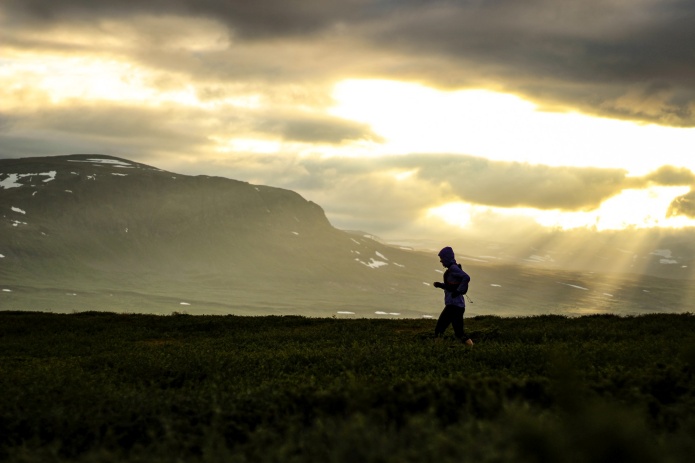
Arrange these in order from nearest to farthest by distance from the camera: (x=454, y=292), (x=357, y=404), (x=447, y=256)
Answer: (x=357, y=404), (x=454, y=292), (x=447, y=256)

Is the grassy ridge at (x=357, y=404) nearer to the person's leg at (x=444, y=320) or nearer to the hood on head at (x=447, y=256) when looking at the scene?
the person's leg at (x=444, y=320)

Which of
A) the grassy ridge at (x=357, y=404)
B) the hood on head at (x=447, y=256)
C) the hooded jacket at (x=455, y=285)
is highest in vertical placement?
the hood on head at (x=447, y=256)

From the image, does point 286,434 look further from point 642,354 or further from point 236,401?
point 642,354

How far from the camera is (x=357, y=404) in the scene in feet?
38.2

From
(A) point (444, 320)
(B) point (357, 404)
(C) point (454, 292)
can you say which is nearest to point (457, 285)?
(C) point (454, 292)

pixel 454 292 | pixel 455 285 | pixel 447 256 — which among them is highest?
pixel 447 256

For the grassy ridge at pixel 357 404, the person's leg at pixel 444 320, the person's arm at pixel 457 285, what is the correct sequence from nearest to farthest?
the grassy ridge at pixel 357 404, the person's arm at pixel 457 285, the person's leg at pixel 444 320

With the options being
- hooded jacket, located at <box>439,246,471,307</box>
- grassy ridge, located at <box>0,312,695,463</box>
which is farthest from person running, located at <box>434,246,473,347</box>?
grassy ridge, located at <box>0,312,695,463</box>

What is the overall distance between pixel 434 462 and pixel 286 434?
12.2ft

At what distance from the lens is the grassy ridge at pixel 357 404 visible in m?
8.12

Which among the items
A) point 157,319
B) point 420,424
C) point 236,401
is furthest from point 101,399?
point 157,319

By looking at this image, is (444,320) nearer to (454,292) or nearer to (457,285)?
(454,292)

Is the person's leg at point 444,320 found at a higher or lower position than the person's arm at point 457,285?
lower

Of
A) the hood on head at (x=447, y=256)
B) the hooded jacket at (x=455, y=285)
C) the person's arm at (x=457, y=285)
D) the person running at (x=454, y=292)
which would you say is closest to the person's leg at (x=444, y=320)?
the person running at (x=454, y=292)
